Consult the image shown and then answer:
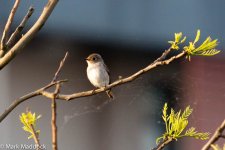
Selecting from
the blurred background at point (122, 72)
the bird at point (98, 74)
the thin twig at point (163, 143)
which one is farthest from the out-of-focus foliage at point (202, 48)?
the blurred background at point (122, 72)

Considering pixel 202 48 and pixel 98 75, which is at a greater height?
pixel 98 75

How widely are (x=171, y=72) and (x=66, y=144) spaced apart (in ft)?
5.18

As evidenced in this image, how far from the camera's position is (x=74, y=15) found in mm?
7840

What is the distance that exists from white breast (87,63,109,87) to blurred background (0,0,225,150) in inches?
118

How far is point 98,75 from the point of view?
4445 mm

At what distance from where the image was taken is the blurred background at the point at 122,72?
783 cm

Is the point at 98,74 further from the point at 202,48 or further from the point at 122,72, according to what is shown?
the point at 122,72

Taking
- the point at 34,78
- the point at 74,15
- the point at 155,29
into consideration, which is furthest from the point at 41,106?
the point at 155,29

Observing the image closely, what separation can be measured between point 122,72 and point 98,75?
3.99 m

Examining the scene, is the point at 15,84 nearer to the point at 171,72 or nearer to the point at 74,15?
the point at 74,15

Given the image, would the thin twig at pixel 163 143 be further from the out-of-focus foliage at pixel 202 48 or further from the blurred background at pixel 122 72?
the blurred background at pixel 122 72

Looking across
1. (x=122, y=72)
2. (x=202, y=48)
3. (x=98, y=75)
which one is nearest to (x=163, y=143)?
(x=202, y=48)

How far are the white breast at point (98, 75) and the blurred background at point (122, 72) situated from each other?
2991 mm

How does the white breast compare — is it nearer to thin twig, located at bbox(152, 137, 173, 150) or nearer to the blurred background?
thin twig, located at bbox(152, 137, 173, 150)
